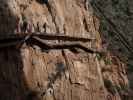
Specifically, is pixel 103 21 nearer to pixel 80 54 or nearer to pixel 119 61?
pixel 119 61

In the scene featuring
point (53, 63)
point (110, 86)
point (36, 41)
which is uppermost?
point (36, 41)

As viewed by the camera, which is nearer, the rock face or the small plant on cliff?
the rock face

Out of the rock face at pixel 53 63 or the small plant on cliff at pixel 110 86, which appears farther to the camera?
the small plant on cliff at pixel 110 86

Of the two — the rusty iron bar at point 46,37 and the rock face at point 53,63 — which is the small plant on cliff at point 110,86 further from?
Result: the rusty iron bar at point 46,37

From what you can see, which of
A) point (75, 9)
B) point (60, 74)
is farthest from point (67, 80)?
point (75, 9)

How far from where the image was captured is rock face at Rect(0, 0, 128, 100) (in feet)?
16.3

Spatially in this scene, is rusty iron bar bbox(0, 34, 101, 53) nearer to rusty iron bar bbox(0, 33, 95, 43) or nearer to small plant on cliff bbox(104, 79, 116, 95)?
rusty iron bar bbox(0, 33, 95, 43)

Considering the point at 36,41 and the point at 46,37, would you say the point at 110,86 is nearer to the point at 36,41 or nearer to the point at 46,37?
the point at 46,37

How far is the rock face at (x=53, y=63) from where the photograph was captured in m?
4.96

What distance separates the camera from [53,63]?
211 inches

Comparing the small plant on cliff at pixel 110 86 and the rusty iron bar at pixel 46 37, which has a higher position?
the rusty iron bar at pixel 46 37

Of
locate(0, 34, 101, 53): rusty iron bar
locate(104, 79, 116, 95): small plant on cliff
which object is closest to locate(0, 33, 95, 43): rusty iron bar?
locate(0, 34, 101, 53): rusty iron bar

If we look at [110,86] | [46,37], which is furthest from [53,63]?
[110,86]

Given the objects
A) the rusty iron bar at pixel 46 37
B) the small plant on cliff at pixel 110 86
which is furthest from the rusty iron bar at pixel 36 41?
the small plant on cliff at pixel 110 86
